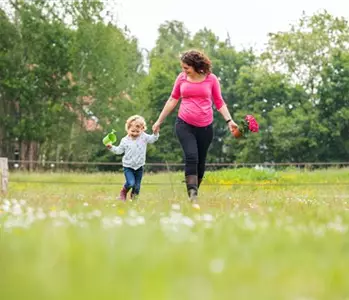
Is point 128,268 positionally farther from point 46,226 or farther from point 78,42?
point 78,42

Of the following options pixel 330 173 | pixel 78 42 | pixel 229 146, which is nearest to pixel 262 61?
pixel 229 146

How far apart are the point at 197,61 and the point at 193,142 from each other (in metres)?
0.96

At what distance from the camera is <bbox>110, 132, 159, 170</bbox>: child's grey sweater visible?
10.5m

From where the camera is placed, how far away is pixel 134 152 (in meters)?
10.5

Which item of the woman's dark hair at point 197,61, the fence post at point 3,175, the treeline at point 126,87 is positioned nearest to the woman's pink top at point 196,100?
the woman's dark hair at point 197,61

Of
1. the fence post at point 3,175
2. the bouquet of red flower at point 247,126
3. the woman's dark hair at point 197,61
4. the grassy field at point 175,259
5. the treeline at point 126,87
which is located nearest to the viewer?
the grassy field at point 175,259

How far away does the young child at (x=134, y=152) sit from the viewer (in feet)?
34.1

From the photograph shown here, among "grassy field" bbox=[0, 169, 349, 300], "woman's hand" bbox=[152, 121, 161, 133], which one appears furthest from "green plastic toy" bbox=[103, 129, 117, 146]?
"grassy field" bbox=[0, 169, 349, 300]

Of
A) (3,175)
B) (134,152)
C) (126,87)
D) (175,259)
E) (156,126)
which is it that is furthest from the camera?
(126,87)

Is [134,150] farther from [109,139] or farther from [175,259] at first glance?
[175,259]

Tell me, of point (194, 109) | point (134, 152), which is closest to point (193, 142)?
point (194, 109)

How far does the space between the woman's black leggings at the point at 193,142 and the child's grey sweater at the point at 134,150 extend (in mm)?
1503

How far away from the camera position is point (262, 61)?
4825 cm

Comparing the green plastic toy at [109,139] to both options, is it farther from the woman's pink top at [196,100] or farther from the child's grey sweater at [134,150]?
the woman's pink top at [196,100]
